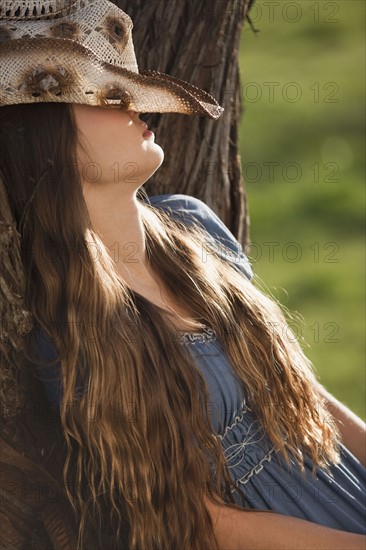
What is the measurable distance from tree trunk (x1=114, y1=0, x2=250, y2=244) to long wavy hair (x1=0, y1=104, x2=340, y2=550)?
79 centimetres

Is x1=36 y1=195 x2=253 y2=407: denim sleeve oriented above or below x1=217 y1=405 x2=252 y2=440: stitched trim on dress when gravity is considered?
above

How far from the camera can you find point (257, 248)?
8219 mm

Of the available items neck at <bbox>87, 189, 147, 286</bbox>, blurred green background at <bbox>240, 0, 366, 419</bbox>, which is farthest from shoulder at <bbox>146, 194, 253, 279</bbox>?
blurred green background at <bbox>240, 0, 366, 419</bbox>

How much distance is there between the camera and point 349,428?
2.61 m

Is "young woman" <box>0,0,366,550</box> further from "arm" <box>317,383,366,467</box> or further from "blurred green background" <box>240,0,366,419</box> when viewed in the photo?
"blurred green background" <box>240,0,366,419</box>

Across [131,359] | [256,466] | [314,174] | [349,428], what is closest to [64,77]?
[131,359]

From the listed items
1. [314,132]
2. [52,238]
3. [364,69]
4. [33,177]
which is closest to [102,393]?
[52,238]

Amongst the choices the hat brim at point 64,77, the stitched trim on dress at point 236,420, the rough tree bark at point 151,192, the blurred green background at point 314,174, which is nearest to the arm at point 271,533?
the stitched trim on dress at point 236,420

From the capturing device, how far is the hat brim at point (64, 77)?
83.8 inches

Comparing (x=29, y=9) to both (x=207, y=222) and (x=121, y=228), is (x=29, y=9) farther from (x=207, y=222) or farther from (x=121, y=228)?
(x=207, y=222)

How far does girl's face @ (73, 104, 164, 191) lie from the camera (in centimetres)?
226

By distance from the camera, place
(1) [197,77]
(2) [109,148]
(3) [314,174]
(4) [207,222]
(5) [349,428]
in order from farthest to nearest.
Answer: (3) [314,174], (1) [197,77], (4) [207,222], (5) [349,428], (2) [109,148]

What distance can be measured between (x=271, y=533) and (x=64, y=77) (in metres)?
1.09

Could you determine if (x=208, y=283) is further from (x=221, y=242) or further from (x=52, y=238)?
(x=52, y=238)
